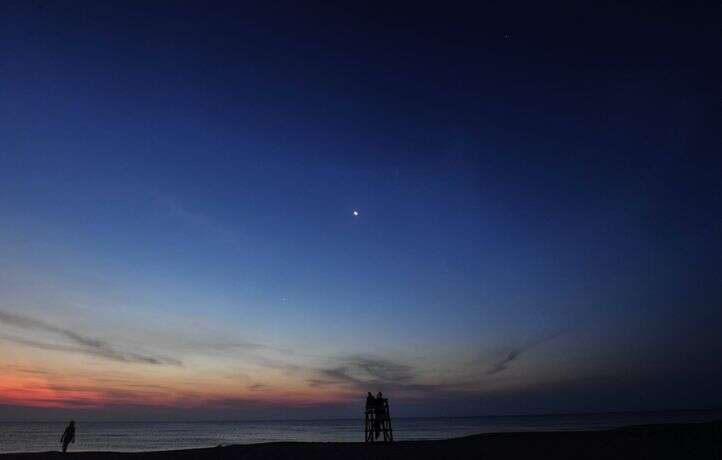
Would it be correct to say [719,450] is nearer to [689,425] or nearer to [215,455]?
[689,425]

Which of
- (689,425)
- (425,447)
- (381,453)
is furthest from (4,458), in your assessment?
(689,425)

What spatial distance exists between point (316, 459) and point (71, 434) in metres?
20.9

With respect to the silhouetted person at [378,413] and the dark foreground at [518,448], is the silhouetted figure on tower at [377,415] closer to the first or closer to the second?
the silhouetted person at [378,413]

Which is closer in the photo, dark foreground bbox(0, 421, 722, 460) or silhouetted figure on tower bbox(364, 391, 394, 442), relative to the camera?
dark foreground bbox(0, 421, 722, 460)

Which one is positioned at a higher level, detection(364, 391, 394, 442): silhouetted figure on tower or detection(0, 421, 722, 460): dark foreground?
detection(364, 391, 394, 442): silhouetted figure on tower

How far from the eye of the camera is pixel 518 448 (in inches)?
836

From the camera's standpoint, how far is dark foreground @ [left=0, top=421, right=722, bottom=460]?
1928 cm

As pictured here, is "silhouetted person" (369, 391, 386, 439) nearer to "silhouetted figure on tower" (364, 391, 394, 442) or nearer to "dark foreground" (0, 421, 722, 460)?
"silhouetted figure on tower" (364, 391, 394, 442)

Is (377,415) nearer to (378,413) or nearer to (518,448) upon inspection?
(378,413)

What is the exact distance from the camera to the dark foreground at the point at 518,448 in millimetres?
19281

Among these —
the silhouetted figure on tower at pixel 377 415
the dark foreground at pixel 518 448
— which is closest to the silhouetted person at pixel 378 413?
the silhouetted figure on tower at pixel 377 415

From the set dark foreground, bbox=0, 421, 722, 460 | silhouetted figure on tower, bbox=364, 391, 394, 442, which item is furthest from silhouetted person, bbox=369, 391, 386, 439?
dark foreground, bbox=0, 421, 722, 460

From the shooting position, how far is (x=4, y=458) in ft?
76.2

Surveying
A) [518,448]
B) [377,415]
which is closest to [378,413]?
[377,415]
